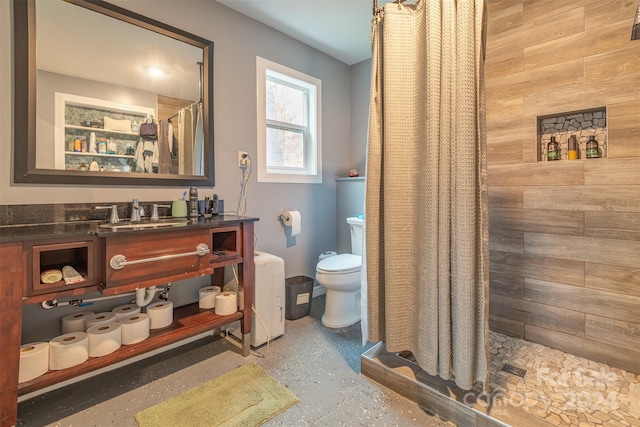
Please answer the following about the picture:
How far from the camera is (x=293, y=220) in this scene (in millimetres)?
2461

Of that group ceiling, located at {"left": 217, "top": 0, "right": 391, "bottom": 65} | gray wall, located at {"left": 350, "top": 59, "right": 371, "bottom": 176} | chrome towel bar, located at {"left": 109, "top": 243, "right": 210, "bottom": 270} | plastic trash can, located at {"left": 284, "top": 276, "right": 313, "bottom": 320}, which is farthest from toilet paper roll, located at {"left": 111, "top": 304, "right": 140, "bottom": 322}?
gray wall, located at {"left": 350, "top": 59, "right": 371, "bottom": 176}

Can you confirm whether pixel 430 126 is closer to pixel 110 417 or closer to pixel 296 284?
pixel 296 284

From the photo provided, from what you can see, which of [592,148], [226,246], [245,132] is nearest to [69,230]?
[226,246]

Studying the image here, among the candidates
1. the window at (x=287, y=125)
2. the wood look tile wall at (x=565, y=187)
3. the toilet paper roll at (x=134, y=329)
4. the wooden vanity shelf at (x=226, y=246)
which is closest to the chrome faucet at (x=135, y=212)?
the wooden vanity shelf at (x=226, y=246)

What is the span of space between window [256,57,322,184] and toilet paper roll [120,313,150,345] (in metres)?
1.28

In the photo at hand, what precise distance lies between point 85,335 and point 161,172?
3.18ft

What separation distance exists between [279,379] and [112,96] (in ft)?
6.09

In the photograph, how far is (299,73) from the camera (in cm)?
263

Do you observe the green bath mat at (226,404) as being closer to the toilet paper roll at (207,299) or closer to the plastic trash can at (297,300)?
the toilet paper roll at (207,299)

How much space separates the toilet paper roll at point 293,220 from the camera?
246 cm

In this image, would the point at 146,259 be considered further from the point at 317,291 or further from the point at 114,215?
the point at 317,291

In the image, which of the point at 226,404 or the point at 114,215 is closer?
the point at 226,404

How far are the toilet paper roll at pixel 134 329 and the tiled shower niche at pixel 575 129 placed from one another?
2.53 metres

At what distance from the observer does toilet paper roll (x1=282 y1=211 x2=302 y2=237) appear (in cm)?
246
